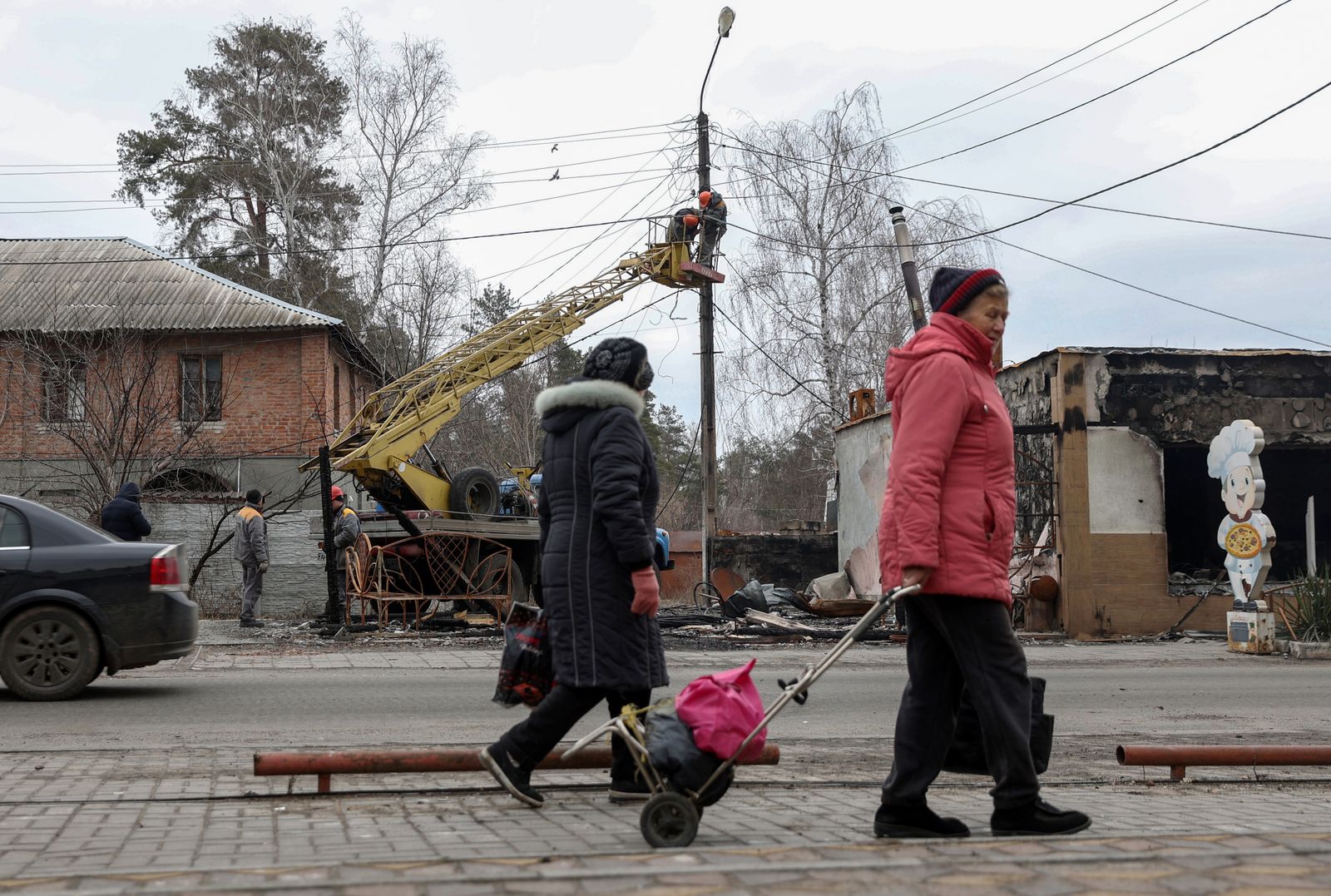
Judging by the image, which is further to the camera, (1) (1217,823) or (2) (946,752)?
(1) (1217,823)

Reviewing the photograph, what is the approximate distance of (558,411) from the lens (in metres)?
5.30

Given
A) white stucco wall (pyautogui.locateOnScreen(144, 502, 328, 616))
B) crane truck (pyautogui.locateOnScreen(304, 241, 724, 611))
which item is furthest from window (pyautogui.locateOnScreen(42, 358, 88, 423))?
crane truck (pyautogui.locateOnScreen(304, 241, 724, 611))

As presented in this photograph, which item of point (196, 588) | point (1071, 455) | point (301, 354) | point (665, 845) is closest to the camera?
point (665, 845)

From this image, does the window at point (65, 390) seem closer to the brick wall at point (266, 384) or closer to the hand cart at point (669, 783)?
the brick wall at point (266, 384)

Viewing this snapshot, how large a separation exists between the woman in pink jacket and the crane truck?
1248 cm

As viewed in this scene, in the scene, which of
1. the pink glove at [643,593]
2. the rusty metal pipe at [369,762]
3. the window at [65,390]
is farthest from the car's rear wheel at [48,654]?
the window at [65,390]

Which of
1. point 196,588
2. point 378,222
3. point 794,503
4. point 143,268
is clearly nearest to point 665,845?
point 196,588

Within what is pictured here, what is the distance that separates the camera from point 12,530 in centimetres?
926

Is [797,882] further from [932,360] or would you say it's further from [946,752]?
[932,360]

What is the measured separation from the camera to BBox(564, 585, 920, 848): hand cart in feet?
13.8

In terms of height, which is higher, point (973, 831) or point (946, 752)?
point (946, 752)

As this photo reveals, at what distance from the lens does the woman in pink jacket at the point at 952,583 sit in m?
4.33

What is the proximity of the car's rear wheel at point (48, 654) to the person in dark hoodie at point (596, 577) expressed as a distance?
5303 mm

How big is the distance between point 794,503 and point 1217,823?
53437 millimetres
